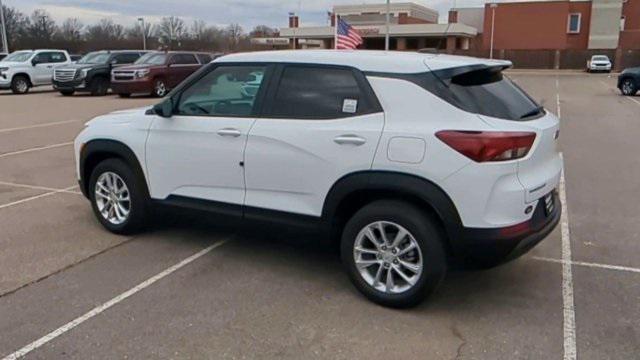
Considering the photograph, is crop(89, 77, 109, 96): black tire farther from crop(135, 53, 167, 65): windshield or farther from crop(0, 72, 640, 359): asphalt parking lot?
crop(0, 72, 640, 359): asphalt parking lot

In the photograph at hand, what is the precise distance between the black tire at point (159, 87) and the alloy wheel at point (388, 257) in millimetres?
19026

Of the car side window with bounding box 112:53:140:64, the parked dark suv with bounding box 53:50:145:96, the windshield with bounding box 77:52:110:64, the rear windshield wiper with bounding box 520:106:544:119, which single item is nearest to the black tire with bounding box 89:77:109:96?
the parked dark suv with bounding box 53:50:145:96

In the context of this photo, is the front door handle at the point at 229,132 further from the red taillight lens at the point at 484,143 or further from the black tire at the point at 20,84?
the black tire at the point at 20,84

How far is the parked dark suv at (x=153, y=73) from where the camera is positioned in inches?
816

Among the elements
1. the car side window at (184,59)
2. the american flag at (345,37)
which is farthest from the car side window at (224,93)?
the car side window at (184,59)

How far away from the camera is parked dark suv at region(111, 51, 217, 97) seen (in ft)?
68.0

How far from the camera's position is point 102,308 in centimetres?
374

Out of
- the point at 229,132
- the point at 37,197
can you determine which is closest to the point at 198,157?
the point at 229,132

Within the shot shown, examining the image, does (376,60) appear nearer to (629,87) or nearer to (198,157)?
(198,157)

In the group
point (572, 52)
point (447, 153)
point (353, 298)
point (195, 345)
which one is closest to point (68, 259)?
point (195, 345)

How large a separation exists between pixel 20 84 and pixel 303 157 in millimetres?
24686

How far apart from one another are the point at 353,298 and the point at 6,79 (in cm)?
2473

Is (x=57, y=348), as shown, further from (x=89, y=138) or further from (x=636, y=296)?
(x=636, y=296)

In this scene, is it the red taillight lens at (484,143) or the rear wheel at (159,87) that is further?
the rear wheel at (159,87)
